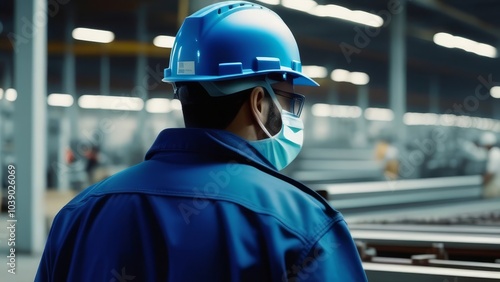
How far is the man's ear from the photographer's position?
1227mm

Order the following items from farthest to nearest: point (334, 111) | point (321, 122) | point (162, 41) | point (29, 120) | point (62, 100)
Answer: point (334, 111) < point (321, 122) < point (162, 41) < point (62, 100) < point (29, 120)

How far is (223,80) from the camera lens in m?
1.23

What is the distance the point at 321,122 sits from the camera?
27188mm

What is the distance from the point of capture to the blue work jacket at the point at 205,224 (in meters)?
1.04

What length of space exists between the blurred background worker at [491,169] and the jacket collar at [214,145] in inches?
387

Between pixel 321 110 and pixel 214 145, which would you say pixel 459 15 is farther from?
pixel 214 145

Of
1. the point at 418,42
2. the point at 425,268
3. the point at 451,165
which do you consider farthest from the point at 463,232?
the point at 418,42

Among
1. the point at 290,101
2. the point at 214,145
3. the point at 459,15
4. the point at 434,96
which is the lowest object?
the point at 214,145

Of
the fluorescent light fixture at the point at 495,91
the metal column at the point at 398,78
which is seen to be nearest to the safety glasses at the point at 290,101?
the metal column at the point at 398,78

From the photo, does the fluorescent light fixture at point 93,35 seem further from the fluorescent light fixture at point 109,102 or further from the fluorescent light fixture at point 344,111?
the fluorescent light fixture at point 344,111

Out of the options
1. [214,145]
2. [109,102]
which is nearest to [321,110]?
[109,102]

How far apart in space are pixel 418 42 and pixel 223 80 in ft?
67.1

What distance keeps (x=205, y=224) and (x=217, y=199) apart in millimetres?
48

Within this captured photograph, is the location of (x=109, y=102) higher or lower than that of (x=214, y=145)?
higher
